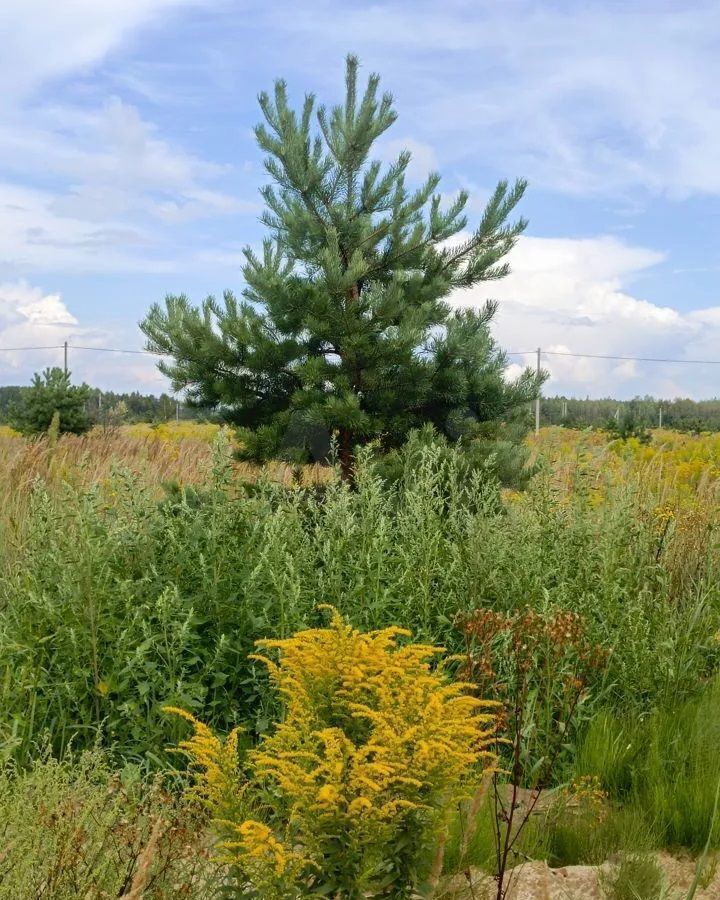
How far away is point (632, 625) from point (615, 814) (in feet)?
3.90

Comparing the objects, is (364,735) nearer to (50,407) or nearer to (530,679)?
(530,679)

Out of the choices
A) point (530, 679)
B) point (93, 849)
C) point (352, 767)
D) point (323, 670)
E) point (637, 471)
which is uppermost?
point (637, 471)

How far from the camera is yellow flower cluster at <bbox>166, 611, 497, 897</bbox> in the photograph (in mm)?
1961

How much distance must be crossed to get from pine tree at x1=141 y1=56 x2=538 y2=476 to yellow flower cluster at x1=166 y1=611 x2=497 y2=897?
4244 millimetres

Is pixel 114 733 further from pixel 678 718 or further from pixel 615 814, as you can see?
pixel 678 718

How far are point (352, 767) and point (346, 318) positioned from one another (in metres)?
4.91

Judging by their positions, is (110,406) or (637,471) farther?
(110,406)

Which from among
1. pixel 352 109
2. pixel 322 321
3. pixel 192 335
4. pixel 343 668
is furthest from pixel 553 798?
pixel 352 109

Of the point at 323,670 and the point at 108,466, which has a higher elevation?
the point at 108,466

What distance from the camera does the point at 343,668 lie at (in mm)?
2184

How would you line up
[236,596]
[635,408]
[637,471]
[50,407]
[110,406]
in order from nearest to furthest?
1. [236,596]
2. [637,471]
3. [50,407]
4. [110,406]
5. [635,408]

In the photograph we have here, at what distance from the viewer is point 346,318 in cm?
668

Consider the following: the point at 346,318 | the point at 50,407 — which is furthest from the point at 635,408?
the point at 346,318

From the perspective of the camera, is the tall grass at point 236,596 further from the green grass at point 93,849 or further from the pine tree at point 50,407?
the pine tree at point 50,407
